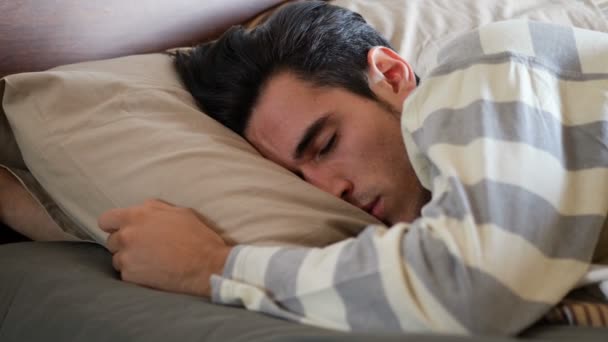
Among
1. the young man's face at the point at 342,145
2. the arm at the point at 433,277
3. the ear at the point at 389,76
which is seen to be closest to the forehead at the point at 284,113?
the young man's face at the point at 342,145

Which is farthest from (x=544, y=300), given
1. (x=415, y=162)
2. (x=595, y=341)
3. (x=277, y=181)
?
(x=277, y=181)

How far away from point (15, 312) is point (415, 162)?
1.68 ft

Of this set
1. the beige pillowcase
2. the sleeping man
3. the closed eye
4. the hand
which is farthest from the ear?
the hand

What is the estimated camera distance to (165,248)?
0.81m

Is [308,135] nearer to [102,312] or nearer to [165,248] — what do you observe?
[165,248]

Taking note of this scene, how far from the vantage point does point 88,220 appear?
936 mm

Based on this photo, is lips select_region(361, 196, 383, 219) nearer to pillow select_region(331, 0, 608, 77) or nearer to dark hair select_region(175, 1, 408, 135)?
dark hair select_region(175, 1, 408, 135)

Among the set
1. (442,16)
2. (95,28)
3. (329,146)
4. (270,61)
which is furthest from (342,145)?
(442,16)

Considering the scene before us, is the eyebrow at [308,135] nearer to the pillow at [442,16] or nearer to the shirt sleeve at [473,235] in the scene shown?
the shirt sleeve at [473,235]

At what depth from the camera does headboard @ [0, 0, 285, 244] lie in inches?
43.6

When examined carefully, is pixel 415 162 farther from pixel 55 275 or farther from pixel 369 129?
pixel 55 275

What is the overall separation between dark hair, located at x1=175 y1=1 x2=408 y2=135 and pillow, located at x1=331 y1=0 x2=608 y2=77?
0.81 ft

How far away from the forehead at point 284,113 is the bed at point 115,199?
60mm

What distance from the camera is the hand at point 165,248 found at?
0.79 meters
